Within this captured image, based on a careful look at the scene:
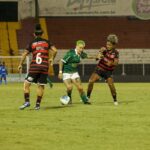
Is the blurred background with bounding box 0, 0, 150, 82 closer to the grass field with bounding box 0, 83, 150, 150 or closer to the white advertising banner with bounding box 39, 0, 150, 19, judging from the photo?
the white advertising banner with bounding box 39, 0, 150, 19

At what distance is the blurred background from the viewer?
4509 cm

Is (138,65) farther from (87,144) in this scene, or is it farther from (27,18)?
(87,144)

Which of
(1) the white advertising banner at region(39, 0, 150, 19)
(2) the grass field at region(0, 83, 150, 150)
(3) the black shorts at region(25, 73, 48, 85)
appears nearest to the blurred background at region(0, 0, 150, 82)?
(1) the white advertising banner at region(39, 0, 150, 19)

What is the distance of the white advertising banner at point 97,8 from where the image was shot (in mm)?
45062

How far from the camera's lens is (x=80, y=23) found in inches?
1796

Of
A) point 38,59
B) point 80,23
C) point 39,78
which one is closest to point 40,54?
point 38,59

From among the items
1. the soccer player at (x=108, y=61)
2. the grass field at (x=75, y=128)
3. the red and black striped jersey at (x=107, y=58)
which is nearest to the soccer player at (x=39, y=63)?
the grass field at (x=75, y=128)

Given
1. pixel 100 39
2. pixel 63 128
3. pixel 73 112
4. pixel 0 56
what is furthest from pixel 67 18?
pixel 63 128

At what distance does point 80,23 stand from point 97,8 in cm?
173

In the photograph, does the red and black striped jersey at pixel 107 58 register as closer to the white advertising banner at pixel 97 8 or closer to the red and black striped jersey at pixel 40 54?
the red and black striped jersey at pixel 40 54

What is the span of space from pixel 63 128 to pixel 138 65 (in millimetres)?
34311

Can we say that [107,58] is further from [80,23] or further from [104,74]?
[80,23]

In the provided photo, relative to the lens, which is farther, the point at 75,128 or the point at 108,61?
the point at 108,61

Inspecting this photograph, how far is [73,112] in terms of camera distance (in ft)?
45.3
